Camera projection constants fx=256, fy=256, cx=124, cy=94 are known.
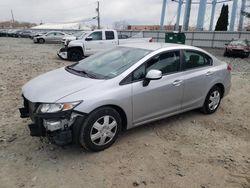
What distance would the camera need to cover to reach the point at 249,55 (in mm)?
20750

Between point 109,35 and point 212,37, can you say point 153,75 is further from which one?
point 212,37

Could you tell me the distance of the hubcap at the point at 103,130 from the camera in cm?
355

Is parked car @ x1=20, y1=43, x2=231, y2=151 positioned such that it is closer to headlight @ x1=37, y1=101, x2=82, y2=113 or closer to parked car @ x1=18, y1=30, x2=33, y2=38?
headlight @ x1=37, y1=101, x2=82, y2=113

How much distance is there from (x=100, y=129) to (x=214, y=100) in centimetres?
286

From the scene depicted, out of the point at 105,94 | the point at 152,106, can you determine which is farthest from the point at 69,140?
the point at 152,106

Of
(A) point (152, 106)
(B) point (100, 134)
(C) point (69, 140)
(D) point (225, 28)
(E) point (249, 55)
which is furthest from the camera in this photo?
(D) point (225, 28)

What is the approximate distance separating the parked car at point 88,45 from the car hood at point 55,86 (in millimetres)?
9672

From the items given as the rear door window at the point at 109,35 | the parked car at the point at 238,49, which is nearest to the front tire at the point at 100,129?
the rear door window at the point at 109,35

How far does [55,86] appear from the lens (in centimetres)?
368

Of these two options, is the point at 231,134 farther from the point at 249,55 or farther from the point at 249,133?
the point at 249,55

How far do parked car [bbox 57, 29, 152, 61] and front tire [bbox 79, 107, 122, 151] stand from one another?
10.4 meters

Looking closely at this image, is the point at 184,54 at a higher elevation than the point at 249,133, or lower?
higher

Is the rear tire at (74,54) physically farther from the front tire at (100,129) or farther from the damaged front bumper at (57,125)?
the damaged front bumper at (57,125)

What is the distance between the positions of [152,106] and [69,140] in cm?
149
